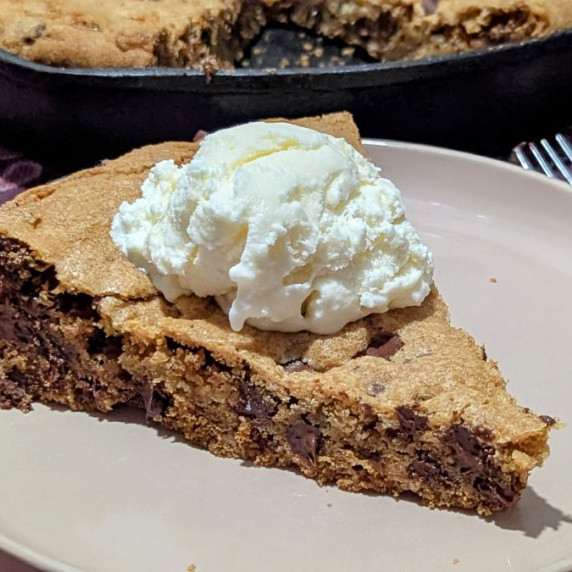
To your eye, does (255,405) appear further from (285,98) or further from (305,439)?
(285,98)

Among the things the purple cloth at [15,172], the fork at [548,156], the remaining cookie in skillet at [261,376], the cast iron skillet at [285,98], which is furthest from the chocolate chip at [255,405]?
the fork at [548,156]

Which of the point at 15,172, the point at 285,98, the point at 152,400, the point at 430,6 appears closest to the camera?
the point at 152,400

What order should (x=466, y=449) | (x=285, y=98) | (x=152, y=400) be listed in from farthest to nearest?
(x=285, y=98) < (x=152, y=400) < (x=466, y=449)

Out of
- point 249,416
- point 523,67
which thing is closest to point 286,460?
point 249,416

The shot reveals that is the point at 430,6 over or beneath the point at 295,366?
over

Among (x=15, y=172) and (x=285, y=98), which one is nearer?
(x=285, y=98)

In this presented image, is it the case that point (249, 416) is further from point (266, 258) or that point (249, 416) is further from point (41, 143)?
point (41, 143)

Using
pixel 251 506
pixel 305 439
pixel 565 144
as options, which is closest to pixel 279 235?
pixel 305 439
